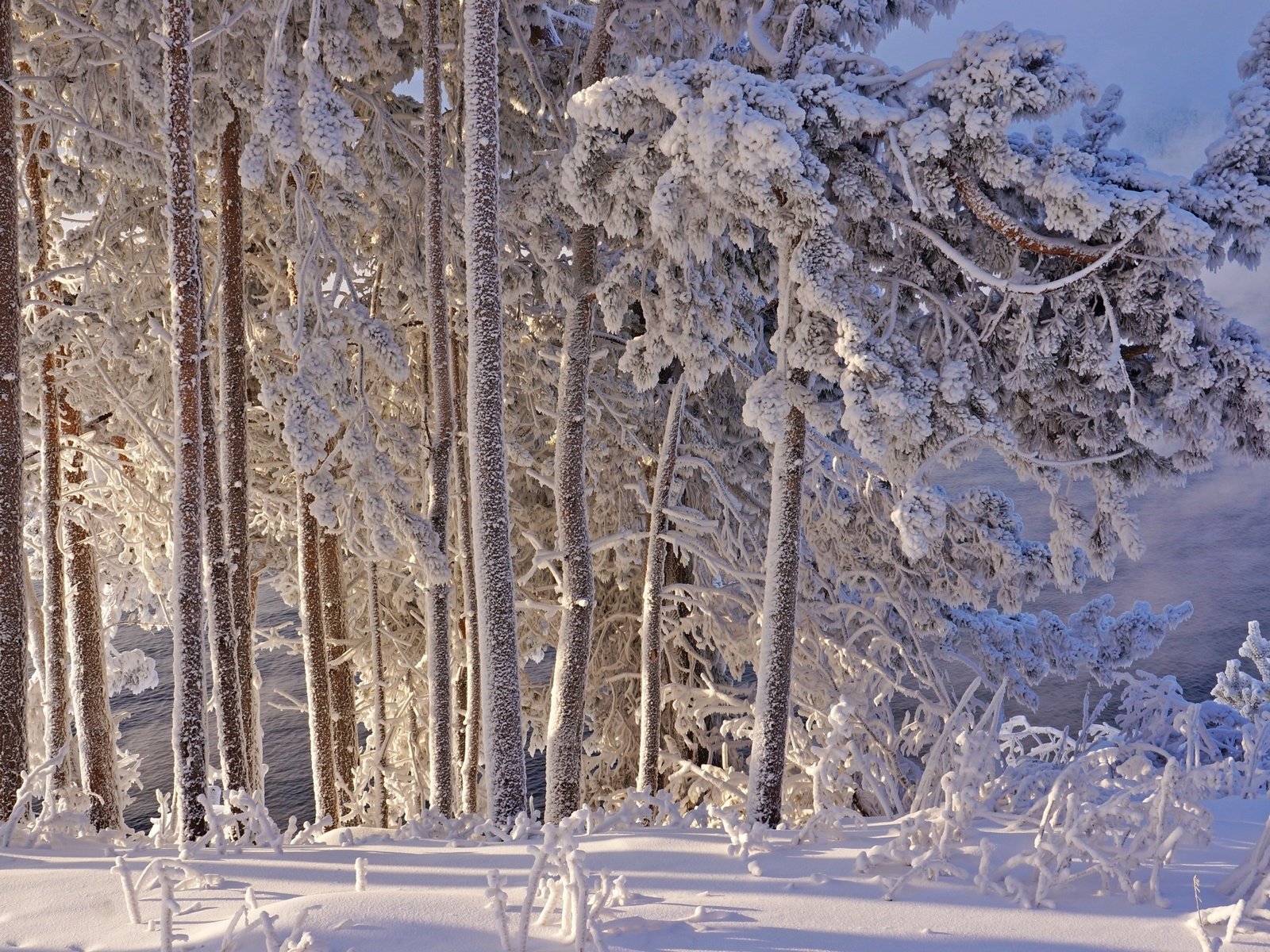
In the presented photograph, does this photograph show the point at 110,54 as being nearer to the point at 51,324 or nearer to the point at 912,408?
the point at 51,324

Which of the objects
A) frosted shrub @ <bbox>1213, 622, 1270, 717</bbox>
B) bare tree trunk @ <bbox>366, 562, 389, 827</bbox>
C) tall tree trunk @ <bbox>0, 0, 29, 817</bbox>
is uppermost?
tall tree trunk @ <bbox>0, 0, 29, 817</bbox>

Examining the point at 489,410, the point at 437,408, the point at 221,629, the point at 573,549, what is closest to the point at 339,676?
the point at 221,629

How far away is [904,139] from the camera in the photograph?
6.62 meters

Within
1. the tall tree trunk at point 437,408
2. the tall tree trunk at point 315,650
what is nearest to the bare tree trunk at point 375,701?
the tall tree trunk at point 315,650

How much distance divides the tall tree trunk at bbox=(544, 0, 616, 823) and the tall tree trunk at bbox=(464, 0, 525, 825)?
1.04 m

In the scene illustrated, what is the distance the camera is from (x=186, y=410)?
293 inches

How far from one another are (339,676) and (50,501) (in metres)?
4.48

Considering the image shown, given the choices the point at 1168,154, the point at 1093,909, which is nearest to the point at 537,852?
the point at 1093,909

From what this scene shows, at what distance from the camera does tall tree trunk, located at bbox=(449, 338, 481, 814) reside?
10648 mm

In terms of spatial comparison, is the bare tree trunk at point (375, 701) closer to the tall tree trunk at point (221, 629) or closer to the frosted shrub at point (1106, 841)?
the tall tree trunk at point (221, 629)

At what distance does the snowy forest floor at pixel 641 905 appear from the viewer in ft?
12.5

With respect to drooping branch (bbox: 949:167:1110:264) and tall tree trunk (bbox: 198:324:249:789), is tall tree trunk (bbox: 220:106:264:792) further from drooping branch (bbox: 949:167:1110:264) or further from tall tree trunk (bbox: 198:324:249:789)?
drooping branch (bbox: 949:167:1110:264)

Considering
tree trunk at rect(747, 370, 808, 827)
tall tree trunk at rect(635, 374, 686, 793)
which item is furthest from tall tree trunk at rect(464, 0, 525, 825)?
tall tree trunk at rect(635, 374, 686, 793)

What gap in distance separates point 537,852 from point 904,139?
5004 millimetres
